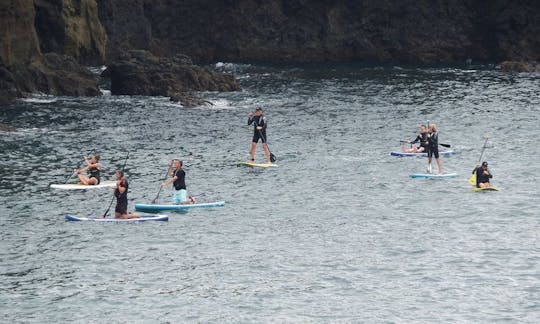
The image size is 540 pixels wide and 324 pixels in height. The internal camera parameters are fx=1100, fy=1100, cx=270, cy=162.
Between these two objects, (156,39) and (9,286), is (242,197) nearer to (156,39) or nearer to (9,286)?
(9,286)

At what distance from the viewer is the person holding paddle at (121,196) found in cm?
4859

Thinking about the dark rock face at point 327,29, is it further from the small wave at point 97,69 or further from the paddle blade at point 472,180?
the paddle blade at point 472,180

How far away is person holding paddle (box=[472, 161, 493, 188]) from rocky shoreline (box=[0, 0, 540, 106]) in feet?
200

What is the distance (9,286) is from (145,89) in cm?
5743

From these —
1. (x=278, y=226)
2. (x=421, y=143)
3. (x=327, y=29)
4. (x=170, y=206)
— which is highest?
(x=327, y=29)

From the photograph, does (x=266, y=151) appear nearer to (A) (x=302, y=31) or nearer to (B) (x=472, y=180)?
(B) (x=472, y=180)

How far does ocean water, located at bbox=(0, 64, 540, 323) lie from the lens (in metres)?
38.6

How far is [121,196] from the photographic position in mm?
48688

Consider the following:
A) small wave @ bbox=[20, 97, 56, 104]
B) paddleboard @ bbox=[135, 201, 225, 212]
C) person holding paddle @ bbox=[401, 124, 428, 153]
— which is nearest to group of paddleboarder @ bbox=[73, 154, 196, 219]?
paddleboard @ bbox=[135, 201, 225, 212]

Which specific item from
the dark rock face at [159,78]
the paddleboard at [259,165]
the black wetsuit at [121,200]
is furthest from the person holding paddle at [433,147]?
the dark rock face at [159,78]

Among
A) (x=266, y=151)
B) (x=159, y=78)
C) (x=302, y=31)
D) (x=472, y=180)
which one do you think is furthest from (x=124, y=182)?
(x=302, y=31)

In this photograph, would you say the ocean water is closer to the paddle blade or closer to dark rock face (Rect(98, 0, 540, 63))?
the paddle blade

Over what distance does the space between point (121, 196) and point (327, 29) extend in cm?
9005

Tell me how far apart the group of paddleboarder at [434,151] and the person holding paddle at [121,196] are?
17.7 m
